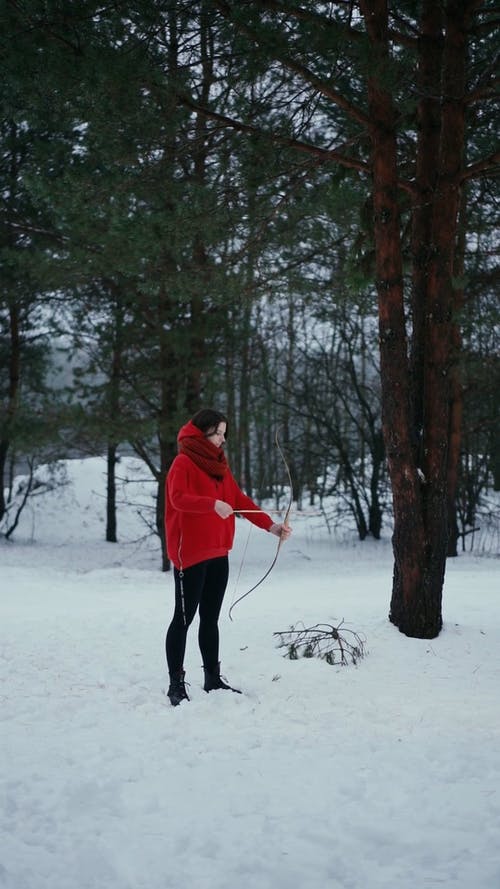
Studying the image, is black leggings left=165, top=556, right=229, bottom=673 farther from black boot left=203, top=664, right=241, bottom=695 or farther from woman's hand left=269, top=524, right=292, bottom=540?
woman's hand left=269, top=524, right=292, bottom=540

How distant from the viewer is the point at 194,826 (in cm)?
281

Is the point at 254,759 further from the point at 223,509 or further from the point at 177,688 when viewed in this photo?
the point at 223,509

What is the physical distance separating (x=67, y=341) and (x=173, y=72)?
368 inches

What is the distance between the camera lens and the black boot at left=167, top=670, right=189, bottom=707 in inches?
168

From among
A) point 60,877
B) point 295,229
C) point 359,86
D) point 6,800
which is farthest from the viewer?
point 295,229

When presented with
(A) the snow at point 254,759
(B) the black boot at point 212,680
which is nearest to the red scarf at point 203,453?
(B) the black boot at point 212,680

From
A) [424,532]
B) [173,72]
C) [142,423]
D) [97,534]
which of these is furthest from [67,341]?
[424,532]

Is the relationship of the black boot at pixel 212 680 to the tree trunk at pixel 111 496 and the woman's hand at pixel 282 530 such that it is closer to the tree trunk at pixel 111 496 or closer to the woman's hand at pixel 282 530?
A: the woman's hand at pixel 282 530

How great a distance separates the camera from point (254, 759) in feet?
11.4

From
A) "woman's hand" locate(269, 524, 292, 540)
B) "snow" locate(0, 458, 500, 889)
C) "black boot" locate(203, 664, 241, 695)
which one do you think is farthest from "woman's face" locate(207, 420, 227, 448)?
"snow" locate(0, 458, 500, 889)

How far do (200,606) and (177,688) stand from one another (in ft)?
1.63

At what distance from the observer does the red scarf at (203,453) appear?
4387 mm

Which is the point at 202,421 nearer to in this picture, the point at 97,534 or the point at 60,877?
the point at 60,877

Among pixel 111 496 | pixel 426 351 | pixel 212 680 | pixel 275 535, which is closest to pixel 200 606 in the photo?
pixel 212 680
